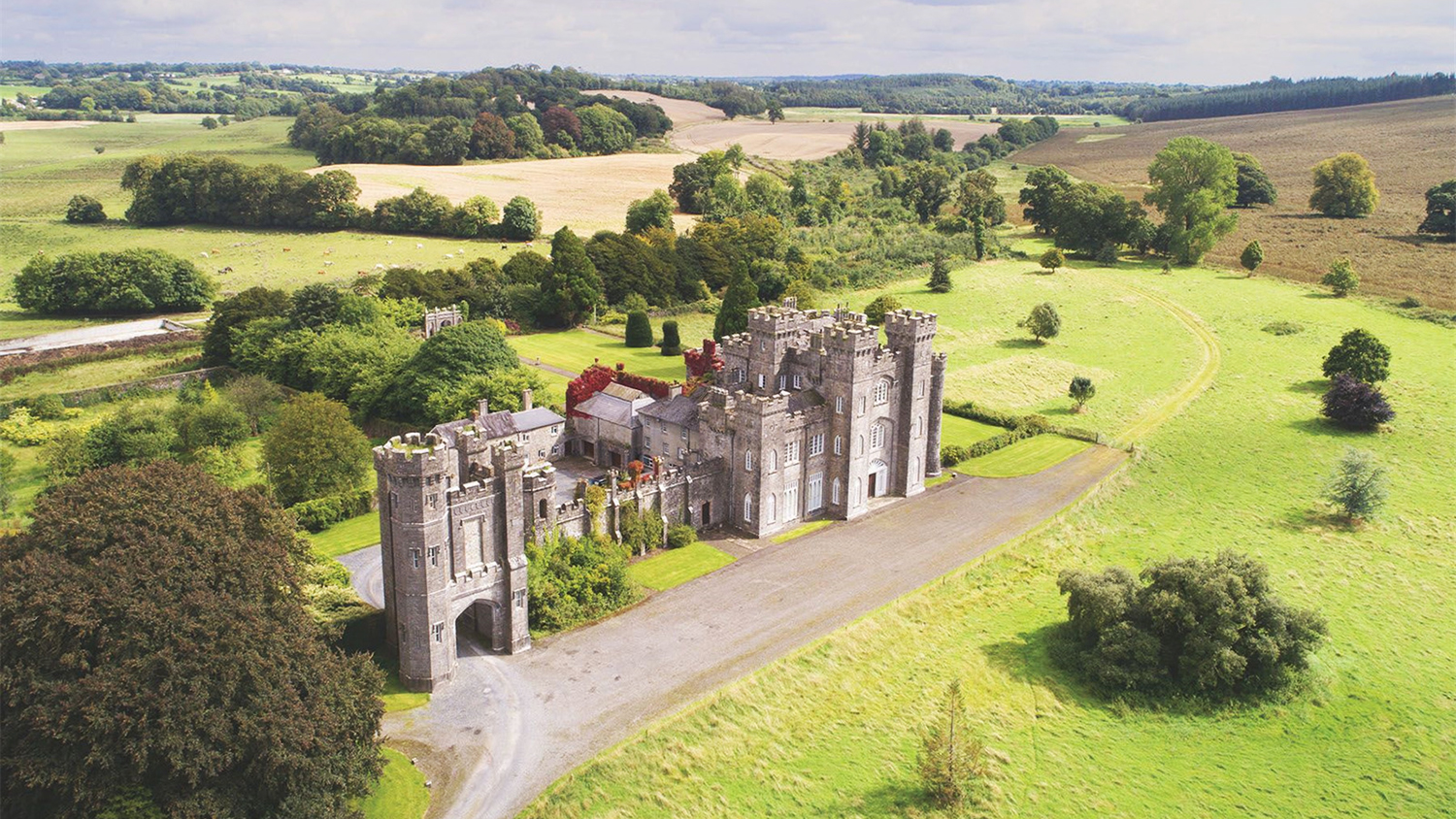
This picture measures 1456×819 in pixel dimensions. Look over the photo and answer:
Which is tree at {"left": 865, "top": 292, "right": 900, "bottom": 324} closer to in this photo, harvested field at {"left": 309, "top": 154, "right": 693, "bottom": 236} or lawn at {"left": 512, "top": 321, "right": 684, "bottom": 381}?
lawn at {"left": 512, "top": 321, "right": 684, "bottom": 381}

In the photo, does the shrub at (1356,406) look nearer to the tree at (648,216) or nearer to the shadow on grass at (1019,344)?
the shadow on grass at (1019,344)

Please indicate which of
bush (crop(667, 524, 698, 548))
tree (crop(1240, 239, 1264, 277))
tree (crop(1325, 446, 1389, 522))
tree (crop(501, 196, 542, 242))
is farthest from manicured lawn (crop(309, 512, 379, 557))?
tree (crop(1240, 239, 1264, 277))

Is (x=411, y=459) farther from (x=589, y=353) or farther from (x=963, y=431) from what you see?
(x=589, y=353)

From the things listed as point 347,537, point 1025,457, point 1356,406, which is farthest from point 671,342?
point 1356,406

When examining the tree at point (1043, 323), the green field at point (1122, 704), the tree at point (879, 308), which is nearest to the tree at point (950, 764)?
the green field at point (1122, 704)

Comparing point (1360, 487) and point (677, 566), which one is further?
point (1360, 487)
